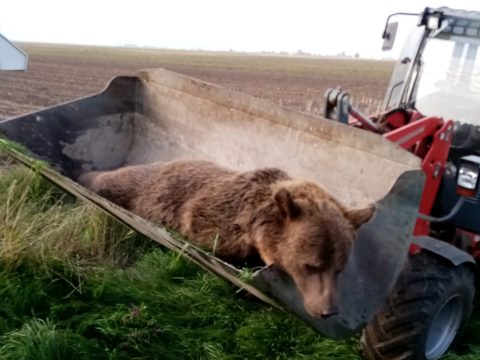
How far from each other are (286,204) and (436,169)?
129cm

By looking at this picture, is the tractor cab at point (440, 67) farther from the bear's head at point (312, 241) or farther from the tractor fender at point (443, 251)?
the bear's head at point (312, 241)

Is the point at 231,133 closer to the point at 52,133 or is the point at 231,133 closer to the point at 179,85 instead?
the point at 179,85

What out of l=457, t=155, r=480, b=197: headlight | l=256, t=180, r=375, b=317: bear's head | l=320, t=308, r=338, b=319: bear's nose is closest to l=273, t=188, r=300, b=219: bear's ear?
l=256, t=180, r=375, b=317: bear's head

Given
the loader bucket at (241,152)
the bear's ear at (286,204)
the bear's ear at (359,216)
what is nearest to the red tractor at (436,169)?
Answer: the loader bucket at (241,152)

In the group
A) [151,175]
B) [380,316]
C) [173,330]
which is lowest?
[173,330]

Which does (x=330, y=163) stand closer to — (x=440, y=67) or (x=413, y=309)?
(x=413, y=309)

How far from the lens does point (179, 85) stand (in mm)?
5727

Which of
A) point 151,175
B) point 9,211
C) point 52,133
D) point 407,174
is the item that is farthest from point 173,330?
point 52,133

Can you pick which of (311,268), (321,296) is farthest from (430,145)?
(321,296)

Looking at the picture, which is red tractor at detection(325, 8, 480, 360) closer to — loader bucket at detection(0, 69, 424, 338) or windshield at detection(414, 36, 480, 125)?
windshield at detection(414, 36, 480, 125)

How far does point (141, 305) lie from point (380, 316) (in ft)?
5.23

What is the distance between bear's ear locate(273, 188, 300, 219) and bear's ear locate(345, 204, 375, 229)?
307mm

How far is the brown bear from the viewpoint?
10.3ft

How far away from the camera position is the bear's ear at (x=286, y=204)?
127 inches
